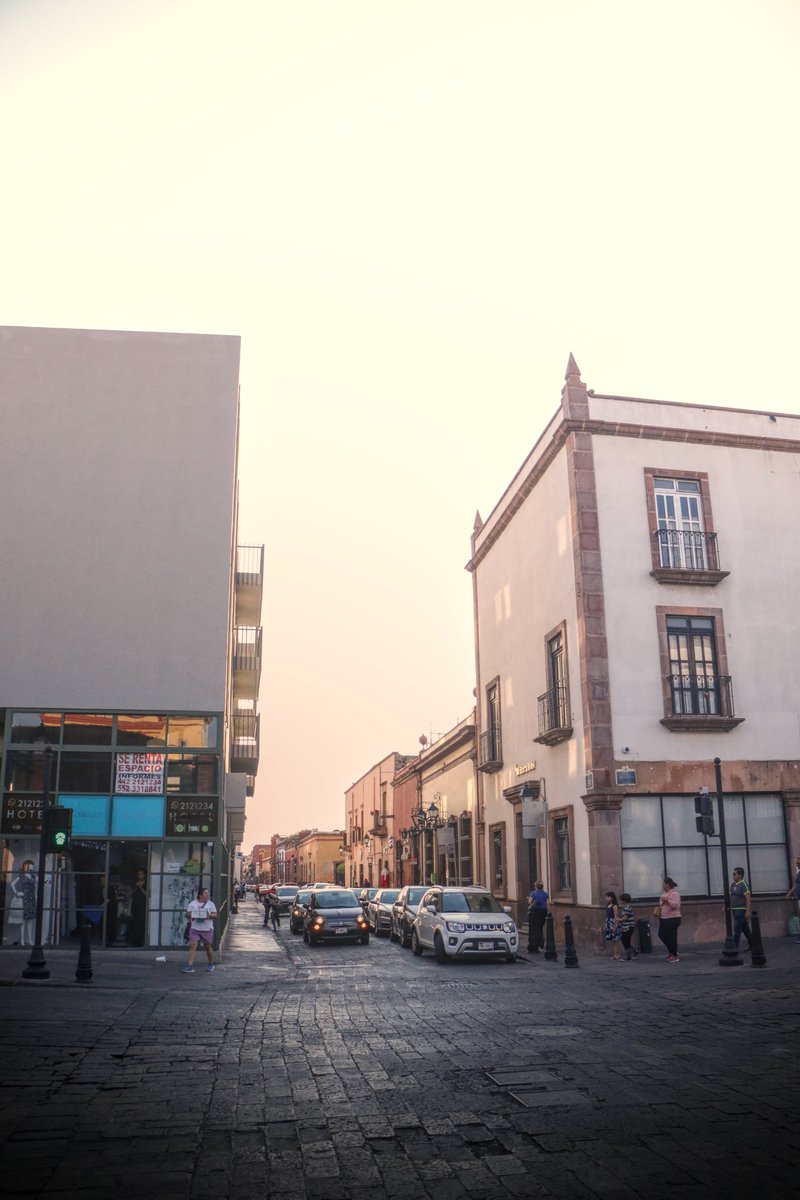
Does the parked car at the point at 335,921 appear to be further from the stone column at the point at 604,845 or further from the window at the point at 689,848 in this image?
the window at the point at 689,848

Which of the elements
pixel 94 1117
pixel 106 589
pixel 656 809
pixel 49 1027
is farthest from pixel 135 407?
pixel 94 1117

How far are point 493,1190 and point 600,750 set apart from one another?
1997cm

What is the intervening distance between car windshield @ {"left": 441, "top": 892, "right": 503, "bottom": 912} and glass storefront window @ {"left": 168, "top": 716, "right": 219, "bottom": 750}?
6.90 m

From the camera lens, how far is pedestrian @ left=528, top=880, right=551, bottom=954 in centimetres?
2448

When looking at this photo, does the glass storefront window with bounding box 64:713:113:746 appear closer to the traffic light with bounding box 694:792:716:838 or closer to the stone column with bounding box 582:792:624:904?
the stone column with bounding box 582:792:624:904

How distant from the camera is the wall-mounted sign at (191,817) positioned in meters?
25.3

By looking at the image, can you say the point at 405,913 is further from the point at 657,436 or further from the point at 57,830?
the point at 657,436

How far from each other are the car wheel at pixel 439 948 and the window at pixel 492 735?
1246 cm

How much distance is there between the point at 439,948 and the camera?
2266 cm

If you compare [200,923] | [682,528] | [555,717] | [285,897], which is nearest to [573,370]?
[682,528]

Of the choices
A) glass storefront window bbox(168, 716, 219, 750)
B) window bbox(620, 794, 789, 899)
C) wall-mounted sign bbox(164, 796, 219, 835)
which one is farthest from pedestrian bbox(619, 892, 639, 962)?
glass storefront window bbox(168, 716, 219, 750)

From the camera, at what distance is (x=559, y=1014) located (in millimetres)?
13055

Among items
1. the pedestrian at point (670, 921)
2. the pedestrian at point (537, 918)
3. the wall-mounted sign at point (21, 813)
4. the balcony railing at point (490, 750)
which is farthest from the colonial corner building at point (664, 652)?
the wall-mounted sign at point (21, 813)

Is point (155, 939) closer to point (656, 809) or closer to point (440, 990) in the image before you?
point (440, 990)
